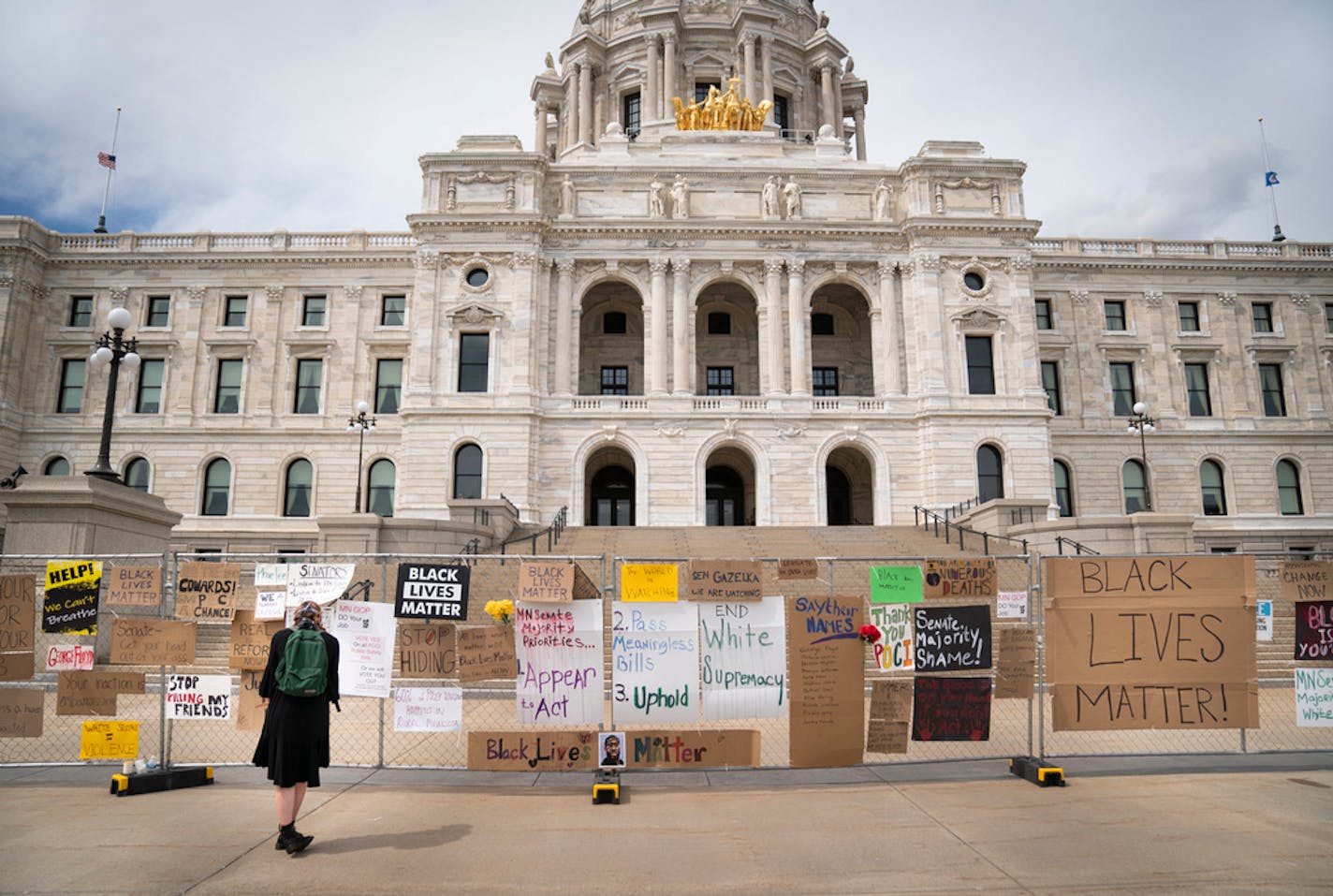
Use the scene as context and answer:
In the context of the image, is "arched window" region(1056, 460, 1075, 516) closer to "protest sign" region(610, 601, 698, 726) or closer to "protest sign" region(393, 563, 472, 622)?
"protest sign" region(610, 601, 698, 726)

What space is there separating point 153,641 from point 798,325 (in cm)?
3031

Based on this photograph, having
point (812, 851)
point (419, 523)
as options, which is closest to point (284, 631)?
point (812, 851)

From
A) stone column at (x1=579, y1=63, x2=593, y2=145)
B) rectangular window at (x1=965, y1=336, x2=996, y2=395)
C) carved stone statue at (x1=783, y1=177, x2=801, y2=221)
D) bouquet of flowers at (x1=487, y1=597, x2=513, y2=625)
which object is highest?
stone column at (x1=579, y1=63, x2=593, y2=145)

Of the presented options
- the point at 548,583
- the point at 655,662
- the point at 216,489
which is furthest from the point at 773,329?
the point at 548,583

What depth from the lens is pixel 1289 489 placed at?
41.1 m

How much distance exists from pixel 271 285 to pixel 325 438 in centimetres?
826

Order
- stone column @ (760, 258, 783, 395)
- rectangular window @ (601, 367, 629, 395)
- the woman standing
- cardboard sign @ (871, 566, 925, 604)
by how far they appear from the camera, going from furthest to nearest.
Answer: rectangular window @ (601, 367, 629, 395), stone column @ (760, 258, 783, 395), cardboard sign @ (871, 566, 925, 604), the woman standing

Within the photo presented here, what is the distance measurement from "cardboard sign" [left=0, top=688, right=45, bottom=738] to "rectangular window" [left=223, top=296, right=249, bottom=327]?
35143 millimetres

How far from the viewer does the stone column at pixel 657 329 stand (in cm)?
3634

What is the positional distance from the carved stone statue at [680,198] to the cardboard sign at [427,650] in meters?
30.1

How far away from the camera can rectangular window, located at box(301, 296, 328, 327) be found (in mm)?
41375

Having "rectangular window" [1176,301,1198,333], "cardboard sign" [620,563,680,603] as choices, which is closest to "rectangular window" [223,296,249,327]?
"cardboard sign" [620,563,680,603]

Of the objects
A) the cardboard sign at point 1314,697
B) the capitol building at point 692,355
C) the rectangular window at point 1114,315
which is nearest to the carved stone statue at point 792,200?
the capitol building at point 692,355

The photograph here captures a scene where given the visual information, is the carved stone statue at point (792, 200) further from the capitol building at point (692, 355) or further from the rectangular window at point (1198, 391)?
the rectangular window at point (1198, 391)
